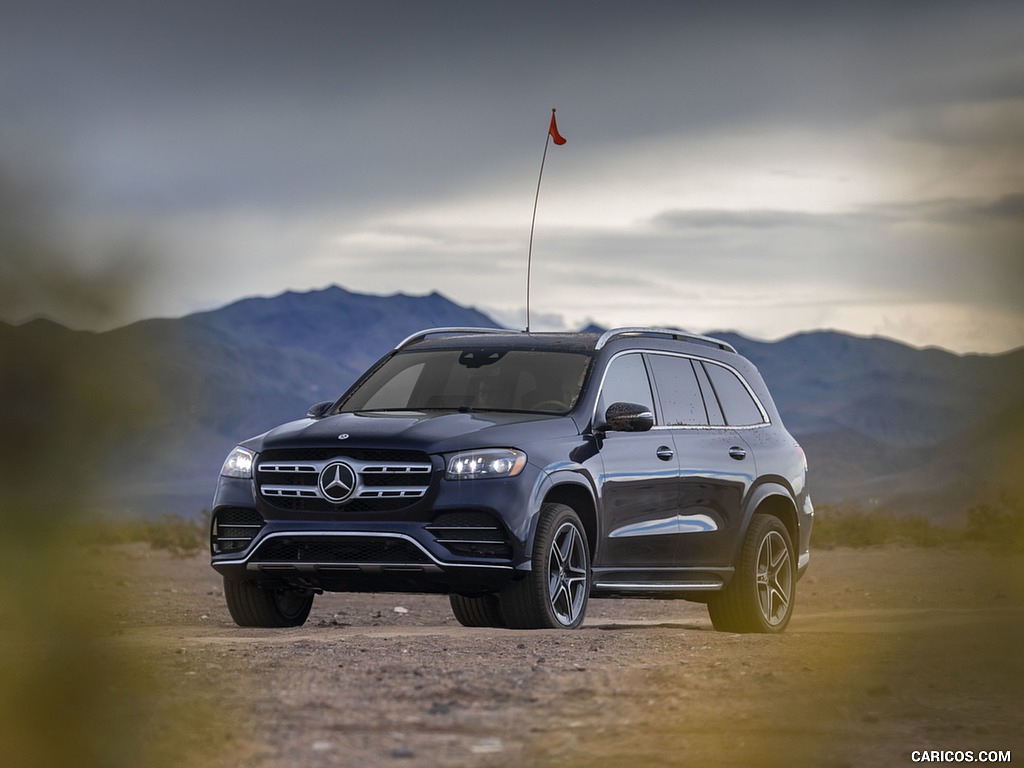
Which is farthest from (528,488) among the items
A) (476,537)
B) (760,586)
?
(760,586)

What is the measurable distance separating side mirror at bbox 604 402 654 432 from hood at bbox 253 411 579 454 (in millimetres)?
294

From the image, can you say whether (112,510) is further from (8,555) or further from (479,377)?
(479,377)

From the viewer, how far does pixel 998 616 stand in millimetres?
7328

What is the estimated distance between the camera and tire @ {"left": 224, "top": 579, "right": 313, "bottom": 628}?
10680 millimetres

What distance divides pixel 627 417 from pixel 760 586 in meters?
2.42

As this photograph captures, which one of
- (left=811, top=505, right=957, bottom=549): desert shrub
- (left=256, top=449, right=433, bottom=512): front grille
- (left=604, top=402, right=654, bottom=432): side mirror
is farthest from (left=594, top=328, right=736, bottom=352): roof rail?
(left=811, top=505, right=957, bottom=549): desert shrub

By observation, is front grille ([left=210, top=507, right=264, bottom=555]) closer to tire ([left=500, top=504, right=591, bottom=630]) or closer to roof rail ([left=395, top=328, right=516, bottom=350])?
tire ([left=500, top=504, right=591, bottom=630])

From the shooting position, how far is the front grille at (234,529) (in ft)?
33.1

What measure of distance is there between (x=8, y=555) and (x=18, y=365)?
1.49 ft

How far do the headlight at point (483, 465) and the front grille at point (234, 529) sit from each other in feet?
4.16

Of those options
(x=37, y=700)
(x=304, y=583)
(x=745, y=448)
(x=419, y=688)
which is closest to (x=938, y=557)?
(x=745, y=448)

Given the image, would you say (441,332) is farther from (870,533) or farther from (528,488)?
(870,533)

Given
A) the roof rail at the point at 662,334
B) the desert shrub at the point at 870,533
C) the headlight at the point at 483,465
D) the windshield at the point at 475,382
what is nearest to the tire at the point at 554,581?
the headlight at the point at 483,465

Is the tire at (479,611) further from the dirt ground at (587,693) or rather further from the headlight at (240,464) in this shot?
the headlight at (240,464)
